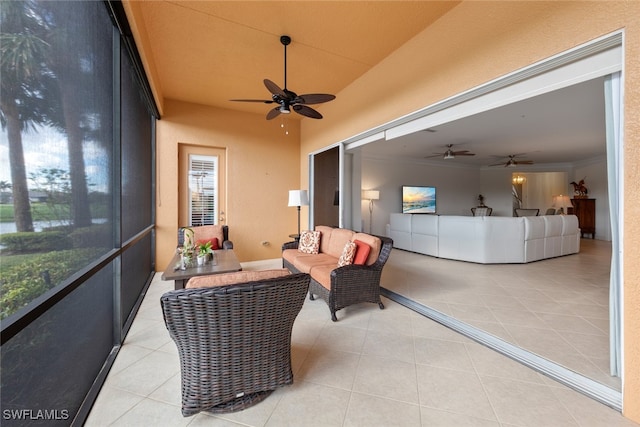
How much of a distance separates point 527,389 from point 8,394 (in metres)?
2.78

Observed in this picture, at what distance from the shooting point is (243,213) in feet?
16.9

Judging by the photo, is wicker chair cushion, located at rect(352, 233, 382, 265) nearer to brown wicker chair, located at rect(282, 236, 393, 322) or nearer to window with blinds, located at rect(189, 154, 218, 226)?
brown wicker chair, located at rect(282, 236, 393, 322)

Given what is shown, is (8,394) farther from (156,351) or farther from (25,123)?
(156,351)

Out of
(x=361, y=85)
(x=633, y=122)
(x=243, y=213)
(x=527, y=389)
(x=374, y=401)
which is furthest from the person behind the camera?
(x=243, y=213)

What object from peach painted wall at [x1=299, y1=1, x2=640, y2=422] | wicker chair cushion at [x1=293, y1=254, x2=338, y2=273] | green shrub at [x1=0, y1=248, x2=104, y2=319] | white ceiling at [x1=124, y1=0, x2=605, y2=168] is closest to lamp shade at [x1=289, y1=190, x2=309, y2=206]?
wicker chair cushion at [x1=293, y1=254, x2=338, y2=273]

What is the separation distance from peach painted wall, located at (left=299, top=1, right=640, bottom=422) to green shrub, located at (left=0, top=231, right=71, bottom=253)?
3.00 m

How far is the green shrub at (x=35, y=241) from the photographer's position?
0.94 meters

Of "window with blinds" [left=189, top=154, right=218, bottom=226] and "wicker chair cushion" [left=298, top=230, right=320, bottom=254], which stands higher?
"window with blinds" [left=189, top=154, right=218, bottom=226]

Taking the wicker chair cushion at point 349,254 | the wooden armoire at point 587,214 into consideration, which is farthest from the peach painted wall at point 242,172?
the wooden armoire at point 587,214

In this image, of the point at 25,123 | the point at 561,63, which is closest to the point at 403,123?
the point at 561,63

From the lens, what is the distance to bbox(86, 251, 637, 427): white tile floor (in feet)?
4.69

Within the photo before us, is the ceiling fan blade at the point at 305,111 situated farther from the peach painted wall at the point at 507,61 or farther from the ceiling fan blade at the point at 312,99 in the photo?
the peach painted wall at the point at 507,61

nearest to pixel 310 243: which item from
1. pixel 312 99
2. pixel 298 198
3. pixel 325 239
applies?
pixel 325 239

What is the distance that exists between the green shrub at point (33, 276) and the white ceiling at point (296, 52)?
2027 millimetres
